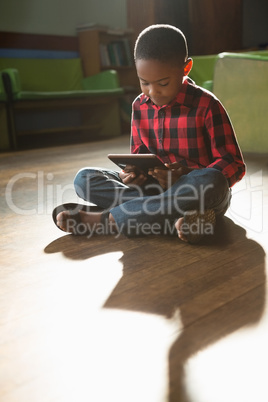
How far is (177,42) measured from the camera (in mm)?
1223

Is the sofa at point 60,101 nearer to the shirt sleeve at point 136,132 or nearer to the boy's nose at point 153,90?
the shirt sleeve at point 136,132

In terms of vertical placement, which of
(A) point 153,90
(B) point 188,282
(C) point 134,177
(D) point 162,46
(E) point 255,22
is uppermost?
(E) point 255,22

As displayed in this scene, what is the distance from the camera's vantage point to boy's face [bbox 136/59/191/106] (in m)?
1.18

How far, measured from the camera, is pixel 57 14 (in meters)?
4.66

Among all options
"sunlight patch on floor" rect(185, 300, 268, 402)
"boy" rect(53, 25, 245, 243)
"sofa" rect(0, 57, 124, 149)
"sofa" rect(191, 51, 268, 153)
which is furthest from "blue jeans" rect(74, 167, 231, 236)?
"sofa" rect(0, 57, 124, 149)

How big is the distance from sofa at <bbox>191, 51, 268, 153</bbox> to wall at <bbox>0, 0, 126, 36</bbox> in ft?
7.87

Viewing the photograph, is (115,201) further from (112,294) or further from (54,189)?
(54,189)

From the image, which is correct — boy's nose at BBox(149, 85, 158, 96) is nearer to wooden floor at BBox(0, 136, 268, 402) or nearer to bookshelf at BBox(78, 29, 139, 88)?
wooden floor at BBox(0, 136, 268, 402)

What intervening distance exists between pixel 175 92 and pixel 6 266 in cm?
68

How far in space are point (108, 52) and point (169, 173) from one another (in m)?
4.11

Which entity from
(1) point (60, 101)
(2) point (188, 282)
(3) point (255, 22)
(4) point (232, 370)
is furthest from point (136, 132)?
(3) point (255, 22)

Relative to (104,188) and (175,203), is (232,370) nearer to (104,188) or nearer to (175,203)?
(175,203)

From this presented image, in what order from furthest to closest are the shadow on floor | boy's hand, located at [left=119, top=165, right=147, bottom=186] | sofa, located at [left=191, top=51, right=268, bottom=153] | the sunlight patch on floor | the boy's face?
sofa, located at [left=191, top=51, right=268, bottom=153], boy's hand, located at [left=119, top=165, right=147, bottom=186], the boy's face, the shadow on floor, the sunlight patch on floor

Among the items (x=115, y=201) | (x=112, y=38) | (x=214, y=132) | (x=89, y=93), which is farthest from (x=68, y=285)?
(x=112, y=38)
